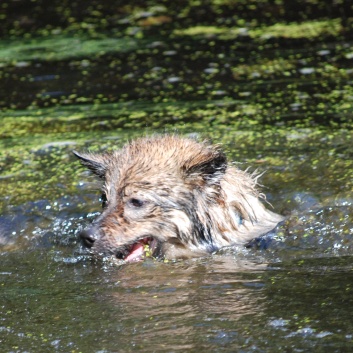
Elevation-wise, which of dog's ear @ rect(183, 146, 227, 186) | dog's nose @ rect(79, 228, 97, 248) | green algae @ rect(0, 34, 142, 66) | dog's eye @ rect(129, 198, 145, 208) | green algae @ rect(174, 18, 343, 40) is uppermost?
dog's ear @ rect(183, 146, 227, 186)

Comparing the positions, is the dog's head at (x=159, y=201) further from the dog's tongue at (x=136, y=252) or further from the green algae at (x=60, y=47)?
the green algae at (x=60, y=47)

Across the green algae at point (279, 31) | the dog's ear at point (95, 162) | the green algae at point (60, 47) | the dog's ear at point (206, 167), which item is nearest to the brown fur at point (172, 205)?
the dog's ear at point (206, 167)

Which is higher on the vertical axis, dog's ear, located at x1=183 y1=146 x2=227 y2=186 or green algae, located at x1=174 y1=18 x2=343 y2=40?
dog's ear, located at x1=183 y1=146 x2=227 y2=186

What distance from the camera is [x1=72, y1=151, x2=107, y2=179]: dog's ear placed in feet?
26.4

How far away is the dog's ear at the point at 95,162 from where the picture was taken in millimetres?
8047

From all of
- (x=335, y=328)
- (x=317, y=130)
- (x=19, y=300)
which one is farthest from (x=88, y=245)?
(x=317, y=130)

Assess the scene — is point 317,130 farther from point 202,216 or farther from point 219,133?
point 202,216

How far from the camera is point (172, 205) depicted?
7664mm

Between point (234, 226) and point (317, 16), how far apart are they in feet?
23.0

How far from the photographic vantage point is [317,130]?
9.88 m

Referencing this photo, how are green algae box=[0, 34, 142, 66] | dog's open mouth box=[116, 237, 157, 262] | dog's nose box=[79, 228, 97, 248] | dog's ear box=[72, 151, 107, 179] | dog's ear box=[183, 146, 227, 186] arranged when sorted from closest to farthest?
1. dog's nose box=[79, 228, 97, 248]
2. dog's ear box=[183, 146, 227, 186]
3. dog's open mouth box=[116, 237, 157, 262]
4. dog's ear box=[72, 151, 107, 179]
5. green algae box=[0, 34, 142, 66]

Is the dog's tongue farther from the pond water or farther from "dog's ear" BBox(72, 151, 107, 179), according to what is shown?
"dog's ear" BBox(72, 151, 107, 179)

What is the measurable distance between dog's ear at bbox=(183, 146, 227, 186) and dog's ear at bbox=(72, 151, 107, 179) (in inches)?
32.4

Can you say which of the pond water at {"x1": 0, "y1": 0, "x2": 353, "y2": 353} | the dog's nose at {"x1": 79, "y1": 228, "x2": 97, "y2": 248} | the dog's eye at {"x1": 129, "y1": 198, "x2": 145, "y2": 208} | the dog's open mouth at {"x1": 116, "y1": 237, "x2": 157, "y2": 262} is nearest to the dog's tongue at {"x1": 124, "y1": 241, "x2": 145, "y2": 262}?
the dog's open mouth at {"x1": 116, "y1": 237, "x2": 157, "y2": 262}
